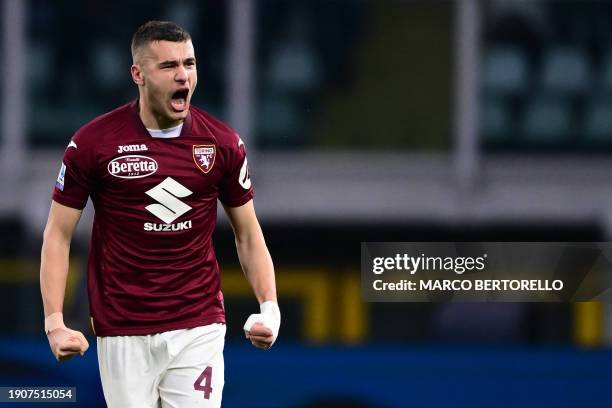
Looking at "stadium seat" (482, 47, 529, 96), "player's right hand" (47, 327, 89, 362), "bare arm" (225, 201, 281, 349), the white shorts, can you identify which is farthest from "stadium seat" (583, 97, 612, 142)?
"player's right hand" (47, 327, 89, 362)

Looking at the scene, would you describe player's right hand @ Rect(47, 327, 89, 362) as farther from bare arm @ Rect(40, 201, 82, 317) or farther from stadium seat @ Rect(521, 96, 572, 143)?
stadium seat @ Rect(521, 96, 572, 143)

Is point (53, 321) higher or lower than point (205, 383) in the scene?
higher

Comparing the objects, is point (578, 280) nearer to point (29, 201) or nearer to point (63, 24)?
point (29, 201)

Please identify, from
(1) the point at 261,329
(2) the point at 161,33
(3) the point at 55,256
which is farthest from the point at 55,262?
(2) the point at 161,33

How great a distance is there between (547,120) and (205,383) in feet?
23.5

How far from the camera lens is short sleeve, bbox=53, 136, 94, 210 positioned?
4.13 m

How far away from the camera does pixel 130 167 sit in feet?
13.5

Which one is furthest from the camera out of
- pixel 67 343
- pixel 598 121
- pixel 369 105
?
pixel 369 105

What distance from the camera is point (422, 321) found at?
7.28 metres

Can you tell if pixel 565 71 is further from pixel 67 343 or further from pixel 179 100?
pixel 67 343

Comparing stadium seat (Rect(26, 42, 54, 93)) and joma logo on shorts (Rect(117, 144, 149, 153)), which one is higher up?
stadium seat (Rect(26, 42, 54, 93))

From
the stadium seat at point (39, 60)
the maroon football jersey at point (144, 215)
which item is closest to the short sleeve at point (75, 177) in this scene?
the maroon football jersey at point (144, 215)

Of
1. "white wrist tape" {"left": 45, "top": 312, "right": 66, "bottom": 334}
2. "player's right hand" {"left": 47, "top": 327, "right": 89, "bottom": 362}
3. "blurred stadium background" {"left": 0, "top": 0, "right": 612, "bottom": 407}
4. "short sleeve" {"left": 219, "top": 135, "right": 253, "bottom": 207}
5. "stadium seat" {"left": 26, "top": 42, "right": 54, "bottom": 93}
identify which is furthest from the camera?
"stadium seat" {"left": 26, "top": 42, "right": 54, "bottom": 93}

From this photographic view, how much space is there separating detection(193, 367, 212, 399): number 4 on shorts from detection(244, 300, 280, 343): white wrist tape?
215 millimetres
